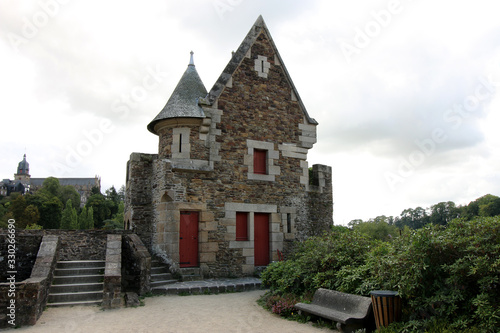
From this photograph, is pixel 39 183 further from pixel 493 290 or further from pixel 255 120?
pixel 493 290

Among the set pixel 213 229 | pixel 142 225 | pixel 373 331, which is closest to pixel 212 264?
pixel 213 229

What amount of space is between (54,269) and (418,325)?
300 inches

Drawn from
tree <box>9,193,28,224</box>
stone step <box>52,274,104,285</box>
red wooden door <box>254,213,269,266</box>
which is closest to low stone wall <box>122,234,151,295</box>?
stone step <box>52,274,104,285</box>

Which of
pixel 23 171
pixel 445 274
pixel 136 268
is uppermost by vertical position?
pixel 23 171

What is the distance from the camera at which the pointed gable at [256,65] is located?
11453mm

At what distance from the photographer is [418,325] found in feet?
16.3

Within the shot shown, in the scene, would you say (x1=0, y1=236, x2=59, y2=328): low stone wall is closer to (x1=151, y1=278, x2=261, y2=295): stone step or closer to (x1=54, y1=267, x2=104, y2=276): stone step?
(x1=54, y1=267, x2=104, y2=276): stone step

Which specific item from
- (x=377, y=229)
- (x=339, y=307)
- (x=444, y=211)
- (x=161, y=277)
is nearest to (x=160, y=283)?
(x=161, y=277)

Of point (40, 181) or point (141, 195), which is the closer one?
point (141, 195)

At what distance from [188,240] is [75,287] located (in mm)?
3251

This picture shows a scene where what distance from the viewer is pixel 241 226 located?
448 inches

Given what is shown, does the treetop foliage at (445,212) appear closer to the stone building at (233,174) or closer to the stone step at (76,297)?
the stone building at (233,174)

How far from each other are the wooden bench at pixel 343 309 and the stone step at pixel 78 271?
508 cm

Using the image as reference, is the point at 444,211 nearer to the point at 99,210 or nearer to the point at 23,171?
the point at 99,210
